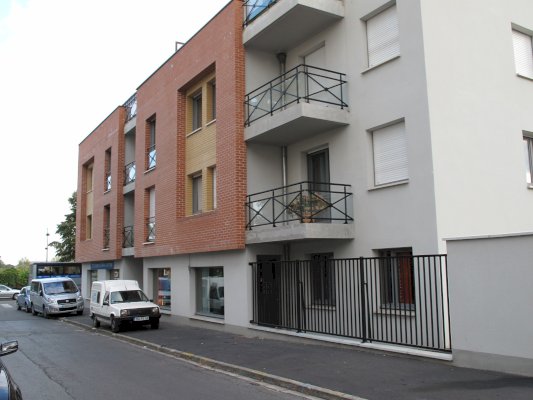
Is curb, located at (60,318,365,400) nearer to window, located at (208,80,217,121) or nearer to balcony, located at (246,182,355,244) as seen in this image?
balcony, located at (246,182,355,244)

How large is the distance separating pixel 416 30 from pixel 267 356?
7962 mm

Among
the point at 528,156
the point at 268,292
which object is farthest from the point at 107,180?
the point at 528,156

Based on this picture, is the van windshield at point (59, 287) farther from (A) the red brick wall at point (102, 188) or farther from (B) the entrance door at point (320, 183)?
(B) the entrance door at point (320, 183)

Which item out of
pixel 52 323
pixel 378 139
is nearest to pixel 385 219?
pixel 378 139

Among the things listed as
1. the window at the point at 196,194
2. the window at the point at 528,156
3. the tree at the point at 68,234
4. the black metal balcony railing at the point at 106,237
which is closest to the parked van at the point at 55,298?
the black metal balcony railing at the point at 106,237

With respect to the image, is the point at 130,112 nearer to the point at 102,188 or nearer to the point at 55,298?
the point at 102,188

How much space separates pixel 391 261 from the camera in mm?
11617

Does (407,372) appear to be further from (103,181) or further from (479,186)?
(103,181)

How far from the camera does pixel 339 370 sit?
9.13 m

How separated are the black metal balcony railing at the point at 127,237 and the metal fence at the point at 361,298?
11721 mm

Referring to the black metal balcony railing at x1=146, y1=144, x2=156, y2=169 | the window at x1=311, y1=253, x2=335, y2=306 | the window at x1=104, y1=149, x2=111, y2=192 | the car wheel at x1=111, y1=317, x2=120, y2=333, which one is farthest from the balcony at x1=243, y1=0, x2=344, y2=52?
the window at x1=104, y1=149, x2=111, y2=192

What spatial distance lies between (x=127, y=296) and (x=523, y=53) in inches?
581

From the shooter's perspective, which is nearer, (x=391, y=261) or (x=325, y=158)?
(x=391, y=261)

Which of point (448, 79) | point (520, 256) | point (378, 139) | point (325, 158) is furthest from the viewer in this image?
point (325, 158)
